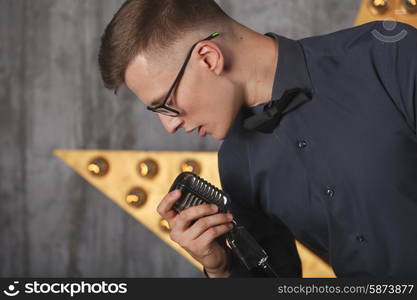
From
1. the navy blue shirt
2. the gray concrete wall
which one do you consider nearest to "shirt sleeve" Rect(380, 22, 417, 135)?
the navy blue shirt

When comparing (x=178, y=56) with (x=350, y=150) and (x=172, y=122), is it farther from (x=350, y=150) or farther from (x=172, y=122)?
(x=350, y=150)

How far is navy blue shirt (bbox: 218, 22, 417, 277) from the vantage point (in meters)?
0.94

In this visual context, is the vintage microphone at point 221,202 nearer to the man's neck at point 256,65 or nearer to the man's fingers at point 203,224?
the man's fingers at point 203,224

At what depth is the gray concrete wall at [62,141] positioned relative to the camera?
179 cm

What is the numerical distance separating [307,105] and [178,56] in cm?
25

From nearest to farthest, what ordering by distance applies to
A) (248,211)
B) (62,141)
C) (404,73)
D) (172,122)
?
1. (404,73)
2. (172,122)
3. (248,211)
4. (62,141)

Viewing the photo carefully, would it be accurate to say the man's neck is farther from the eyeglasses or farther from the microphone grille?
the microphone grille

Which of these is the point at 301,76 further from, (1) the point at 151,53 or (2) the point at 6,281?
(2) the point at 6,281

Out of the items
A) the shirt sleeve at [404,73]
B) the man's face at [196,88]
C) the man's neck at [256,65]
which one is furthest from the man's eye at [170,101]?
the shirt sleeve at [404,73]

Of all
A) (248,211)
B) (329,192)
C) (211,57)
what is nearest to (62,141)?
(248,211)

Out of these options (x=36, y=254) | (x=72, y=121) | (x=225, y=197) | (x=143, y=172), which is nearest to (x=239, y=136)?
(x=225, y=197)

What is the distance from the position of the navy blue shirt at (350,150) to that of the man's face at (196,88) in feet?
0.23

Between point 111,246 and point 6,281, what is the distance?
71 cm

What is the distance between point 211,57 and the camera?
0.96m
